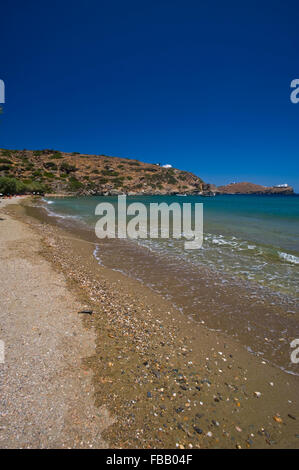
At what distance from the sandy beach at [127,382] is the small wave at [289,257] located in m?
8.24

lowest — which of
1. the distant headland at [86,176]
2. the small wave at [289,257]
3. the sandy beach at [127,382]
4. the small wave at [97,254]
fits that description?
the sandy beach at [127,382]

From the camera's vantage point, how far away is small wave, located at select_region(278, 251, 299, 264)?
10.6 m

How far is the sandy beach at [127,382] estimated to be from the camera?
263 centimetres

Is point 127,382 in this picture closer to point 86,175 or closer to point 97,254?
point 97,254

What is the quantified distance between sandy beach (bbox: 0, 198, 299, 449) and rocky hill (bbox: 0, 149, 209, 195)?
8350 cm

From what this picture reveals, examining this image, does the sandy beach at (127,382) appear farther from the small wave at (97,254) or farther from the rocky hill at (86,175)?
the rocky hill at (86,175)

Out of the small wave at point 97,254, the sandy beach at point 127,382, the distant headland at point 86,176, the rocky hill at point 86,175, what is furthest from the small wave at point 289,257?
the rocky hill at point 86,175

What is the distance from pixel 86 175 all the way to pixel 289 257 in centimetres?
12348

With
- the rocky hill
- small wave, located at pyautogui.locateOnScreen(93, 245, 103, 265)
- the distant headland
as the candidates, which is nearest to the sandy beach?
small wave, located at pyautogui.locateOnScreen(93, 245, 103, 265)

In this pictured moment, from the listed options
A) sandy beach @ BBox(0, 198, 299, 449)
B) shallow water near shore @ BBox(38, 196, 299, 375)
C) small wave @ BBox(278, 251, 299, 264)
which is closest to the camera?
sandy beach @ BBox(0, 198, 299, 449)

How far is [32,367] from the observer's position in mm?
3330

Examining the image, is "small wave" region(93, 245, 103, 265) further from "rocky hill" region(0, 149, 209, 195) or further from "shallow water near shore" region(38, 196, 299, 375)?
"rocky hill" region(0, 149, 209, 195)

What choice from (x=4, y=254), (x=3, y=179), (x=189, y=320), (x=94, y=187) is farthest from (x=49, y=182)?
(x=189, y=320)
